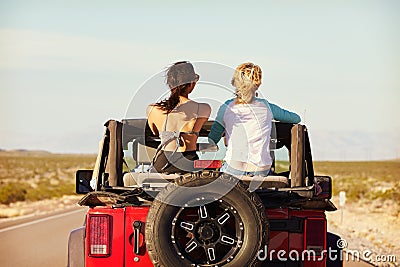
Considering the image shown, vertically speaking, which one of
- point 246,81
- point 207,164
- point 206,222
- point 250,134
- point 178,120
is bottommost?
point 206,222

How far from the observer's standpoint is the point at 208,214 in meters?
6.95

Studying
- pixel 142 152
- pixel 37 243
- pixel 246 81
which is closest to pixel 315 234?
pixel 246 81

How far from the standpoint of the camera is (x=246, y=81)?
7.92 metres

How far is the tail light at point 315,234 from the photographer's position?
292 inches

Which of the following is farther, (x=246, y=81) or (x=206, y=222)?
(x=246, y=81)

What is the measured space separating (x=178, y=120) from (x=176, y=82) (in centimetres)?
37

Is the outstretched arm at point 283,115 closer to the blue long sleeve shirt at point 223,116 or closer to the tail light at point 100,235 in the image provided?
the blue long sleeve shirt at point 223,116

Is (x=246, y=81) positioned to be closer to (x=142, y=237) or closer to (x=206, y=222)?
(x=206, y=222)

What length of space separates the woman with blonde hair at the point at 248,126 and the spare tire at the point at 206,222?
102cm

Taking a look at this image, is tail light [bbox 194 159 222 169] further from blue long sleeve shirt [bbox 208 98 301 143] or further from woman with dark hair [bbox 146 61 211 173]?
blue long sleeve shirt [bbox 208 98 301 143]

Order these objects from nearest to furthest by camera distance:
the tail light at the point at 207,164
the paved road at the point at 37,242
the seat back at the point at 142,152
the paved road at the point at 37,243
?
the tail light at the point at 207,164 < the seat back at the point at 142,152 < the paved road at the point at 37,243 < the paved road at the point at 37,242

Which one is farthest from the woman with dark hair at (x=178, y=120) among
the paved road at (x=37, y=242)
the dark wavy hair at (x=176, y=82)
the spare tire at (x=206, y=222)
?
the paved road at (x=37, y=242)

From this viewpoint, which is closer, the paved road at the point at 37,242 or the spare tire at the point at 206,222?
the spare tire at the point at 206,222

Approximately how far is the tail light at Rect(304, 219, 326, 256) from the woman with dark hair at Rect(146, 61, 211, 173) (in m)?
1.26
